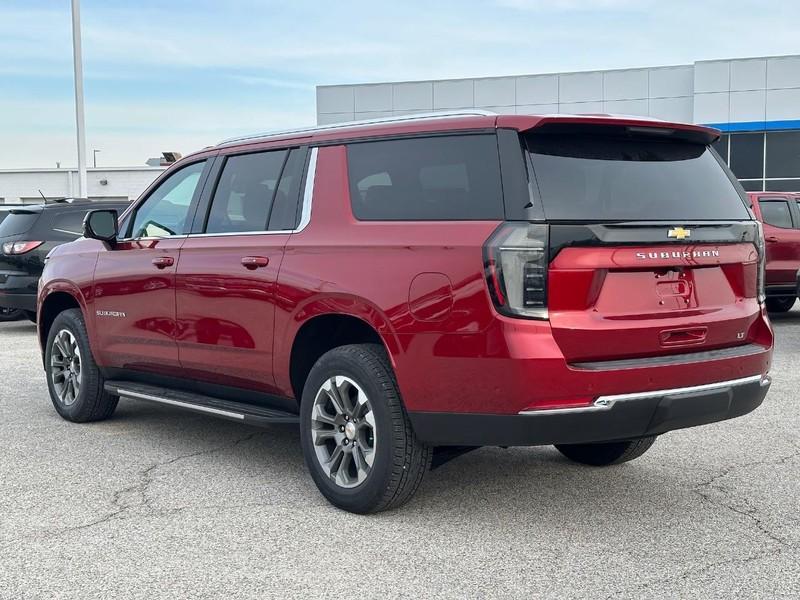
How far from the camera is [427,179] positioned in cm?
464

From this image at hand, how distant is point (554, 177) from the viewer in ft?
14.1

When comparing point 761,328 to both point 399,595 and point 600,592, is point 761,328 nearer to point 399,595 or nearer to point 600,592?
point 600,592

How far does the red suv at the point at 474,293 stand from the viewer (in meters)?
4.16

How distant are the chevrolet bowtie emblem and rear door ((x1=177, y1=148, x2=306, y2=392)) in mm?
1922

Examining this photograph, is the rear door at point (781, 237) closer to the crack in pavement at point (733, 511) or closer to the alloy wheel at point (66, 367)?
the crack in pavement at point (733, 511)

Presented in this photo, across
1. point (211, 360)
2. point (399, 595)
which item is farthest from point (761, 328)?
point (211, 360)

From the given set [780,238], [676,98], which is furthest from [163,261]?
[676,98]

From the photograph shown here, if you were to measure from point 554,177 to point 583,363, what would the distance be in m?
0.81

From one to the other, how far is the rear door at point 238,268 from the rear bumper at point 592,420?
1.25 meters

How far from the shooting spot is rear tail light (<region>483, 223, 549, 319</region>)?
13.5ft

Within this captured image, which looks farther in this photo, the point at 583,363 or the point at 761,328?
the point at 761,328

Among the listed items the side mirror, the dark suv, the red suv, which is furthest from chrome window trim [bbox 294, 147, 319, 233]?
the dark suv

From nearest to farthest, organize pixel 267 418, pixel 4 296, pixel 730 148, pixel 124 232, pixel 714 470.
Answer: pixel 267 418, pixel 714 470, pixel 124 232, pixel 4 296, pixel 730 148

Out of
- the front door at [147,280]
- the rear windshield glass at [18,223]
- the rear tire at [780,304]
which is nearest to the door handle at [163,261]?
the front door at [147,280]
